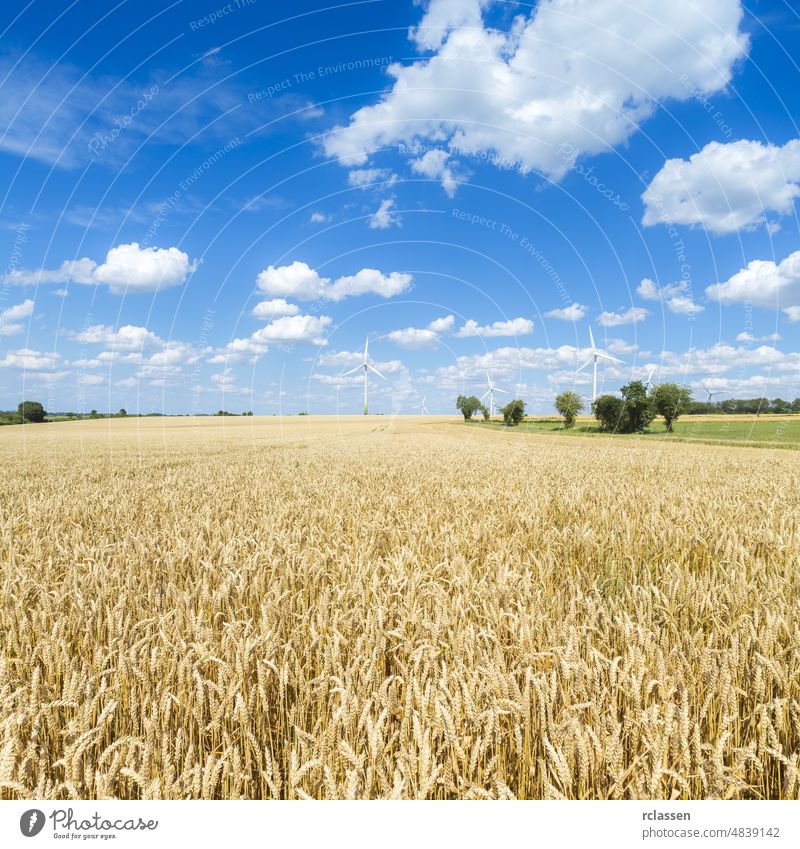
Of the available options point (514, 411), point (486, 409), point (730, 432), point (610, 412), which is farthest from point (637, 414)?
point (486, 409)

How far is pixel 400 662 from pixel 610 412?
101606mm

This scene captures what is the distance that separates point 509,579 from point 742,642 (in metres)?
1.59

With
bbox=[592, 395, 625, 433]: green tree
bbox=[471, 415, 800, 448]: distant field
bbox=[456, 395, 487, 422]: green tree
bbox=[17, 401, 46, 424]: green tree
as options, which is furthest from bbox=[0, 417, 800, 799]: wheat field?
bbox=[456, 395, 487, 422]: green tree

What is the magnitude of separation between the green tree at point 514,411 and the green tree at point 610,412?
28812 millimetres

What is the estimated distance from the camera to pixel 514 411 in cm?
12825

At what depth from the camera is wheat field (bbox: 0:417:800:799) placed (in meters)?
2.07

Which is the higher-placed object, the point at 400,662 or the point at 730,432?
the point at 400,662

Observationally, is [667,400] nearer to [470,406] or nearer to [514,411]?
[514,411]

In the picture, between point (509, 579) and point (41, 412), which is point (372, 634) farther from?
point (41, 412)

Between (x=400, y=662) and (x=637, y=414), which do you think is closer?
(x=400, y=662)

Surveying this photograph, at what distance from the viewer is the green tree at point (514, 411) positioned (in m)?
128

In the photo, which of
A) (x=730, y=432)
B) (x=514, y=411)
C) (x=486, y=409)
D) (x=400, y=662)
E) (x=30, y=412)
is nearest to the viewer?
(x=400, y=662)

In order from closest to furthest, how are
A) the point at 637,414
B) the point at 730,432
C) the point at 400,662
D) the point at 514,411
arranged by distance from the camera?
the point at 400,662 < the point at 730,432 < the point at 637,414 < the point at 514,411
